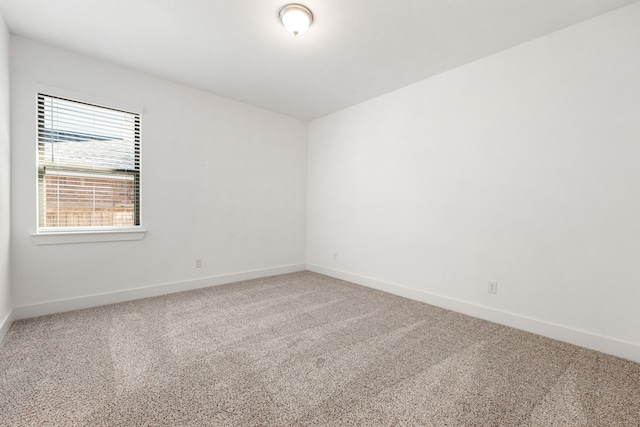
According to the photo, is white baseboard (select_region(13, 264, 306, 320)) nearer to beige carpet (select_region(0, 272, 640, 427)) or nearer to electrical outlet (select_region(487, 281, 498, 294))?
beige carpet (select_region(0, 272, 640, 427))

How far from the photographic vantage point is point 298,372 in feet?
5.91

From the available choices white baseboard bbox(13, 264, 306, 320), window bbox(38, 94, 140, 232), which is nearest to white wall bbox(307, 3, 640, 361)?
white baseboard bbox(13, 264, 306, 320)

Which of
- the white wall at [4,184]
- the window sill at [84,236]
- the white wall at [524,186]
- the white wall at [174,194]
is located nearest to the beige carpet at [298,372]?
the white wall at [4,184]

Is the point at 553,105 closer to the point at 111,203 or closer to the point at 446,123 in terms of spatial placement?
the point at 446,123

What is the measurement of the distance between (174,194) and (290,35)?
2.24 meters

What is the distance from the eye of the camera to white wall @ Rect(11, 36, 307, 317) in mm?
2584

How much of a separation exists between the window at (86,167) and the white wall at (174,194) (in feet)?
0.34

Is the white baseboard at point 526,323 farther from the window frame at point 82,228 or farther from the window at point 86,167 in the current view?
the window at point 86,167

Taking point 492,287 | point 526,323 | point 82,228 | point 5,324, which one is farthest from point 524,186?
point 5,324

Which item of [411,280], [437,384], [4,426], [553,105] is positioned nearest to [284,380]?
[437,384]

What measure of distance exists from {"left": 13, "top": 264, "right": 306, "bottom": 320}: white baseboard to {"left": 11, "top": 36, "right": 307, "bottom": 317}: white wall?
0.4 inches

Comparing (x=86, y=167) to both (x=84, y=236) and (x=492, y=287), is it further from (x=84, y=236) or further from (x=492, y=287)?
(x=492, y=287)

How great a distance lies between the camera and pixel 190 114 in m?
3.51

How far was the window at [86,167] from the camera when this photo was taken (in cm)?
270
